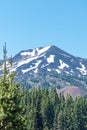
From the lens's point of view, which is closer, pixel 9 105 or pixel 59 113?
pixel 9 105

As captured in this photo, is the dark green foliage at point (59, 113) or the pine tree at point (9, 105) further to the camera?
the dark green foliage at point (59, 113)

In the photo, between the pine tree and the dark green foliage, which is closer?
the pine tree

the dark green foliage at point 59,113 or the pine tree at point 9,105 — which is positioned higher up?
the dark green foliage at point 59,113

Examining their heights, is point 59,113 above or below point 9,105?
above

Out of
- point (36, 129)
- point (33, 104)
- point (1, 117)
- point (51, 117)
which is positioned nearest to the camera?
point (1, 117)

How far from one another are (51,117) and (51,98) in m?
19.9

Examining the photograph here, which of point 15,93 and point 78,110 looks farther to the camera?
point 78,110

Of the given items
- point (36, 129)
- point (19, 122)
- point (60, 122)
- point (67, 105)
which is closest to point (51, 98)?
point (67, 105)

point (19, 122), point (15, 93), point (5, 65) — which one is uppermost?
point (5, 65)

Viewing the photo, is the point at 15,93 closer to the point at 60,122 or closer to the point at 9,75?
the point at 9,75

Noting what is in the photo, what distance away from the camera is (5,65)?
121ft

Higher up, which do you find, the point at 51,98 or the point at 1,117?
the point at 51,98

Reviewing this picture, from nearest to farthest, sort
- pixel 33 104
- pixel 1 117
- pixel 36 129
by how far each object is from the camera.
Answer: pixel 1 117 < pixel 36 129 < pixel 33 104

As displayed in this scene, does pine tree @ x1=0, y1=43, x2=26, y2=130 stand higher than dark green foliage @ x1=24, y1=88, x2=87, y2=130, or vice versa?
dark green foliage @ x1=24, y1=88, x2=87, y2=130
